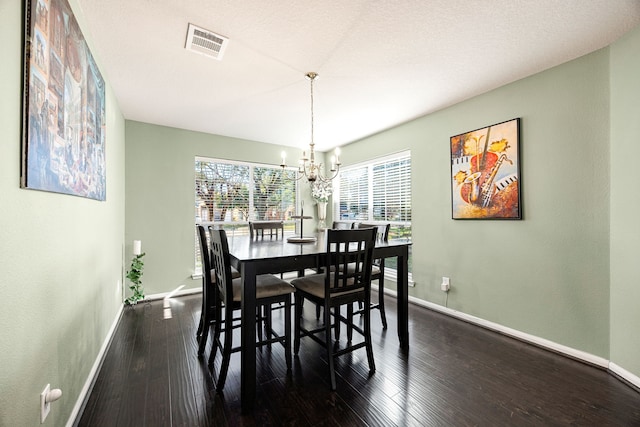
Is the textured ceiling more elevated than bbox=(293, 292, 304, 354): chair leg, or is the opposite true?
the textured ceiling

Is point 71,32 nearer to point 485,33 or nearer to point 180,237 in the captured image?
point 485,33

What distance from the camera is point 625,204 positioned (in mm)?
1963

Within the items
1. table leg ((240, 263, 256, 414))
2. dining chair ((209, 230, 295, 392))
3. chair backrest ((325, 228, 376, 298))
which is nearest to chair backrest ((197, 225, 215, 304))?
dining chair ((209, 230, 295, 392))

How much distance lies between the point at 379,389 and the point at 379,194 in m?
2.98

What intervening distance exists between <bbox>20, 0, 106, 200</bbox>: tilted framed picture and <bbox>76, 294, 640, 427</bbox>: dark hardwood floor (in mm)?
1371

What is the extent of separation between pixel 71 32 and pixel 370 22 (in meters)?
1.80

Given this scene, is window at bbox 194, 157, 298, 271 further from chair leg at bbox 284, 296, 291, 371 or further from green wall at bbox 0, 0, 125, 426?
chair leg at bbox 284, 296, 291, 371

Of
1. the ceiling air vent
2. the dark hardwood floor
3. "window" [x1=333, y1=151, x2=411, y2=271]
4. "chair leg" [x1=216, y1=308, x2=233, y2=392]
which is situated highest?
the ceiling air vent

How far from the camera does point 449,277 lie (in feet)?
10.5

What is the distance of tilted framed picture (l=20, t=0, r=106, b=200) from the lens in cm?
105

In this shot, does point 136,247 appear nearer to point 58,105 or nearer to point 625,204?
point 58,105

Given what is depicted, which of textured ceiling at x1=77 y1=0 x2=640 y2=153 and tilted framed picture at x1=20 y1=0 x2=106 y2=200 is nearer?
tilted framed picture at x1=20 y1=0 x2=106 y2=200

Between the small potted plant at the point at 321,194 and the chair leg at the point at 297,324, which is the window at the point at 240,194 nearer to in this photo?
the small potted plant at the point at 321,194

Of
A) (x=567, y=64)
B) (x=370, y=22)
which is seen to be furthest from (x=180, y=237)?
(x=567, y=64)
